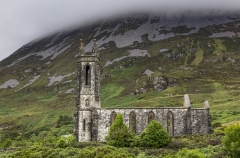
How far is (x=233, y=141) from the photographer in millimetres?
27344

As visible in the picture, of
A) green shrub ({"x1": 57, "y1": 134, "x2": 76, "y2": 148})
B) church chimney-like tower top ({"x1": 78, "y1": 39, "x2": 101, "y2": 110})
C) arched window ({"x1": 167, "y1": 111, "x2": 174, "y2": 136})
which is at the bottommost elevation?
green shrub ({"x1": 57, "y1": 134, "x2": 76, "y2": 148})

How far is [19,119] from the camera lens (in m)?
121

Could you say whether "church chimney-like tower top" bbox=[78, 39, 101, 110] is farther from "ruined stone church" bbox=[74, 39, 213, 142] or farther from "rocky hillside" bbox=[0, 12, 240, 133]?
"rocky hillside" bbox=[0, 12, 240, 133]

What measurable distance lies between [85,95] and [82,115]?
2943mm

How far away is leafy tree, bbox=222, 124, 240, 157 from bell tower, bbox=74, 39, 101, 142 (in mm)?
18922

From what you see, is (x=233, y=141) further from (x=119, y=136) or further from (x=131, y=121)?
(x=131, y=121)

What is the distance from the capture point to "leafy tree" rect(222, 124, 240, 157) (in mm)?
26312

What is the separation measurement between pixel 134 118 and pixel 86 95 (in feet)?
26.0

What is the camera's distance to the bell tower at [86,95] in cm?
4175

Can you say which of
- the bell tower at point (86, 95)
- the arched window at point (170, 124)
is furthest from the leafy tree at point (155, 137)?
the bell tower at point (86, 95)

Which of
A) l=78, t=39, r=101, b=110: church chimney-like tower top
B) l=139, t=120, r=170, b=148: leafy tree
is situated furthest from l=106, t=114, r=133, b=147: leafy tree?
l=78, t=39, r=101, b=110: church chimney-like tower top

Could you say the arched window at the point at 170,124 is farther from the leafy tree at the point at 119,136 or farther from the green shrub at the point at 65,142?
the green shrub at the point at 65,142

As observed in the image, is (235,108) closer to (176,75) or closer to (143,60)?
(176,75)

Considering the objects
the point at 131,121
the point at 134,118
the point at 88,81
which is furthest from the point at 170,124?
the point at 88,81
